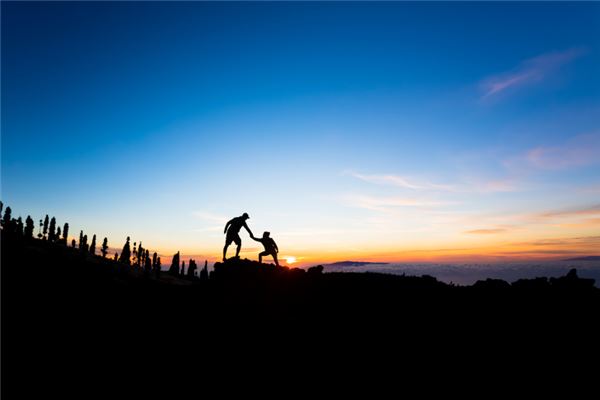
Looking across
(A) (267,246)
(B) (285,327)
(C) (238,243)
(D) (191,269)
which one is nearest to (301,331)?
(B) (285,327)

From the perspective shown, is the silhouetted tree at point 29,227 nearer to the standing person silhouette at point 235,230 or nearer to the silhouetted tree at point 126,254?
the silhouetted tree at point 126,254

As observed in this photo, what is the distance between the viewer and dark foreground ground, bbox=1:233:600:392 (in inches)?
519

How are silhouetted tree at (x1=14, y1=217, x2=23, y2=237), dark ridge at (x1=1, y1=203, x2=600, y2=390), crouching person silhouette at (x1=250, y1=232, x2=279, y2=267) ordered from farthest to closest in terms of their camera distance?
silhouetted tree at (x1=14, y1=217, x2=23, y2=237), crouching person silhouette at (x1=250, y1=232, x2=279, y2=267), dark ridge at (x1=1, y1=203, x2=600, y2=390)

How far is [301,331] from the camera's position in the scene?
14.7 m

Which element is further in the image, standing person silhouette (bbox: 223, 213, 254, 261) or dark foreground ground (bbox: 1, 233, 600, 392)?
standing person silhouette (bbox: 223, 213, 254, 261)

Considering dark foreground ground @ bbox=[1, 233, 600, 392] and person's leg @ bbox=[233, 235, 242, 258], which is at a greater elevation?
person's leg @ bbox=[233, 235, 242, 258]

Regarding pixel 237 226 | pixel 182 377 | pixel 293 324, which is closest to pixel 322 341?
pixel 293 324

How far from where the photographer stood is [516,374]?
39.7 feet

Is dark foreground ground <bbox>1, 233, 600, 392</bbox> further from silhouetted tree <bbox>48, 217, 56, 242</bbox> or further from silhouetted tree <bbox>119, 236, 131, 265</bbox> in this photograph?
silhouetted tree <bbox>48, 217, 56, 242</bbox>

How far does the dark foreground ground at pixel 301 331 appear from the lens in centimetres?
1318

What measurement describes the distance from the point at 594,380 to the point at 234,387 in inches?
542

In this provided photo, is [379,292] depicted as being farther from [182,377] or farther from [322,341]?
[182,377]

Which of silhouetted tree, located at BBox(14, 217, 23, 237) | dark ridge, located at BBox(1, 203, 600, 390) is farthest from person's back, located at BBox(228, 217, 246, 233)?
silhouetted tree, located at BBox(14, 217, 23, 237)

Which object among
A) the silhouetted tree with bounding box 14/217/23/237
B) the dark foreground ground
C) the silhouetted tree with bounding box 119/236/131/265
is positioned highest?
the silhouetted tree with bounding box 14/217/23/237
